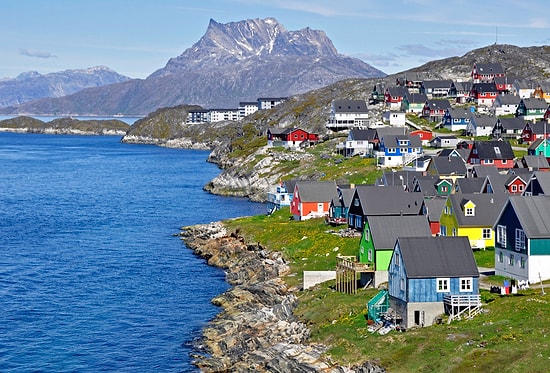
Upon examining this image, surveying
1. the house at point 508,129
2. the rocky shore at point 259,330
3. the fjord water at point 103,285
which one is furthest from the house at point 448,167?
the house at point 508,129

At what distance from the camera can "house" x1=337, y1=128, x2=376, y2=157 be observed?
533 ft

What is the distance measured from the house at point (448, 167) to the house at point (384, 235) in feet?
168

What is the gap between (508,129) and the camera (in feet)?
545

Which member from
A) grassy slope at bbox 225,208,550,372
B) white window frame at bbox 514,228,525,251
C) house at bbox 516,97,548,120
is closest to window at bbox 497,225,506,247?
white window frame at bbox 514,228,525,251

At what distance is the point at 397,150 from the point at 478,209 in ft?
225

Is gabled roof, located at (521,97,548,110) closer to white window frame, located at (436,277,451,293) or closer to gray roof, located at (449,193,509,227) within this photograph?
gray roof, located at (449,193,509,227)

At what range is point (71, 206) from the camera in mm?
154250

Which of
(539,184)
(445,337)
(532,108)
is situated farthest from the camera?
(532,108)

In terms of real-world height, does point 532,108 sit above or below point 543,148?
above

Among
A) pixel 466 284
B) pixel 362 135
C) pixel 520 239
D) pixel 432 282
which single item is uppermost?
pixel 362 135

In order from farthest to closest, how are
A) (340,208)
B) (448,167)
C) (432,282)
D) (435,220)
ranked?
(448,167) < (340,208) < (435,220) < (432,282)

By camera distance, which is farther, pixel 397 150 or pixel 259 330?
pixel 397 150

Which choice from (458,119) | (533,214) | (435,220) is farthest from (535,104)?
(533,214)

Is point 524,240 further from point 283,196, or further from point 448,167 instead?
point 283,196
